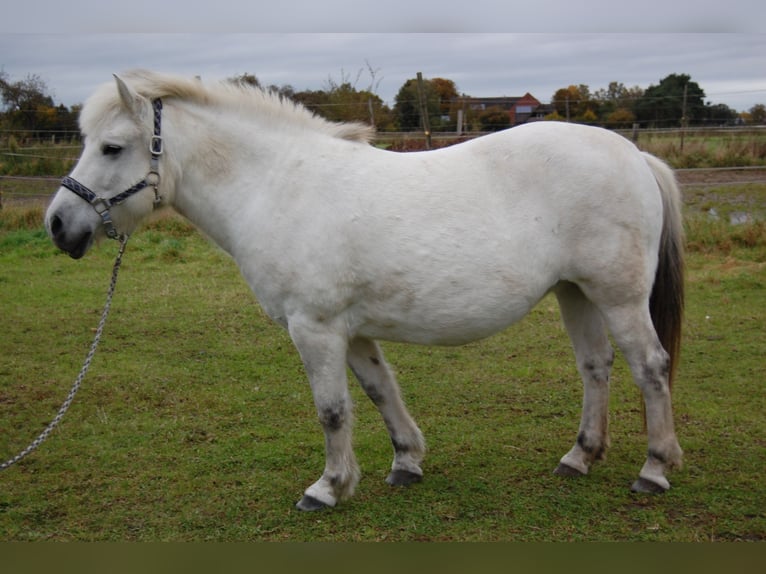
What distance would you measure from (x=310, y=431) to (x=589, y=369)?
6.55ft

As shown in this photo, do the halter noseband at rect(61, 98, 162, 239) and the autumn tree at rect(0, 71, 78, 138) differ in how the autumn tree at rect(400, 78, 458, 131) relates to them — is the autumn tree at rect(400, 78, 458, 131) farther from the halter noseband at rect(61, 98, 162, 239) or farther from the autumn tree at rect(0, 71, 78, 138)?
the halter noseband at rect(61, 98, 162, 239)

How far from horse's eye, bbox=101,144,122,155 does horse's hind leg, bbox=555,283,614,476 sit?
Result: 257 centimetres

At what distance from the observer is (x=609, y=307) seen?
3.62 metres

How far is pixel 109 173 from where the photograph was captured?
3.39 m

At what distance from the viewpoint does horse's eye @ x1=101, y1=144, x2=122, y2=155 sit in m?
3.38

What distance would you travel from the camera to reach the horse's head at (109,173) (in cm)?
334

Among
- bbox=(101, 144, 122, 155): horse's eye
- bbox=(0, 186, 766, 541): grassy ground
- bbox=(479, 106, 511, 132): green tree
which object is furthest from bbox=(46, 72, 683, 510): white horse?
bbox=(479, 106, 511, 132): green tree

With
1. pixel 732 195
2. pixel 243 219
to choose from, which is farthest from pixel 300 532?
pixel 732 195

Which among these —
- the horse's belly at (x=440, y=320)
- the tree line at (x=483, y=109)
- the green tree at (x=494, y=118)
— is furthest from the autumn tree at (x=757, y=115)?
the horse's belly at (x=440, y=320)

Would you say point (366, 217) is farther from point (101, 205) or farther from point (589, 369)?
point (589, 369)

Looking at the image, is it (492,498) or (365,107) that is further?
(365,107)

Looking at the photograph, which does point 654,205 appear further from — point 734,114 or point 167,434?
point 734,114

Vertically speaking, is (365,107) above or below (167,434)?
above

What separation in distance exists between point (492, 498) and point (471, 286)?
1246 millimetres
